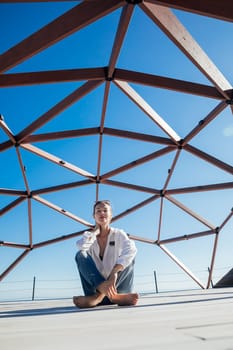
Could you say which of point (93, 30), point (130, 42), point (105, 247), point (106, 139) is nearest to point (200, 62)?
point (130, 42)

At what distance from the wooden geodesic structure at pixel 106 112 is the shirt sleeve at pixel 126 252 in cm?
303

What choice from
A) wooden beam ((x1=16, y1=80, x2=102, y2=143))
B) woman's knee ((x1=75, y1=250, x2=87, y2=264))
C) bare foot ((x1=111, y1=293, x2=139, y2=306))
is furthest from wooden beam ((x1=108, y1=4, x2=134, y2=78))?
bare foot ((x1=111, y1=293, x2=139, y2=306))

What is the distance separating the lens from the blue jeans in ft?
10.5

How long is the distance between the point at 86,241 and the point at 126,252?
576mm

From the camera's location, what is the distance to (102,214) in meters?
3.95

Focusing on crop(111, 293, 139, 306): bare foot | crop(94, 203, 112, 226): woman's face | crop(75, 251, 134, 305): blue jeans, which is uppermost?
crop(94, 203, 112, 226): woman's face

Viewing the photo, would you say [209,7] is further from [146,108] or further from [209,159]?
[209,159]

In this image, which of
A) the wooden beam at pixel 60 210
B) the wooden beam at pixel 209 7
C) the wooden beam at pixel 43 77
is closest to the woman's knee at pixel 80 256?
the wooden beam at pixel 43 77

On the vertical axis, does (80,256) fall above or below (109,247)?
below

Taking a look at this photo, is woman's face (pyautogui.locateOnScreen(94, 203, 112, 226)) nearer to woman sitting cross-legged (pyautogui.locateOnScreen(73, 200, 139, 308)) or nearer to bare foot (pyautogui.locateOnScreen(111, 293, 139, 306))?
woman sitting cross-legged (pyautogui.locateOnScreen(73, 200, 139, 308))

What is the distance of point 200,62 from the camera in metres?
4.63

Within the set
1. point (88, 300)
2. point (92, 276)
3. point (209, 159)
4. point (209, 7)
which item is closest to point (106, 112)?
point (209, 159)

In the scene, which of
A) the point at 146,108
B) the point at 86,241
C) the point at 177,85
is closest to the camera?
the point at 86,241

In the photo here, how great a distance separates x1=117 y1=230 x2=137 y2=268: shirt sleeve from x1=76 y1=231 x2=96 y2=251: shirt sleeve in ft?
1.31
